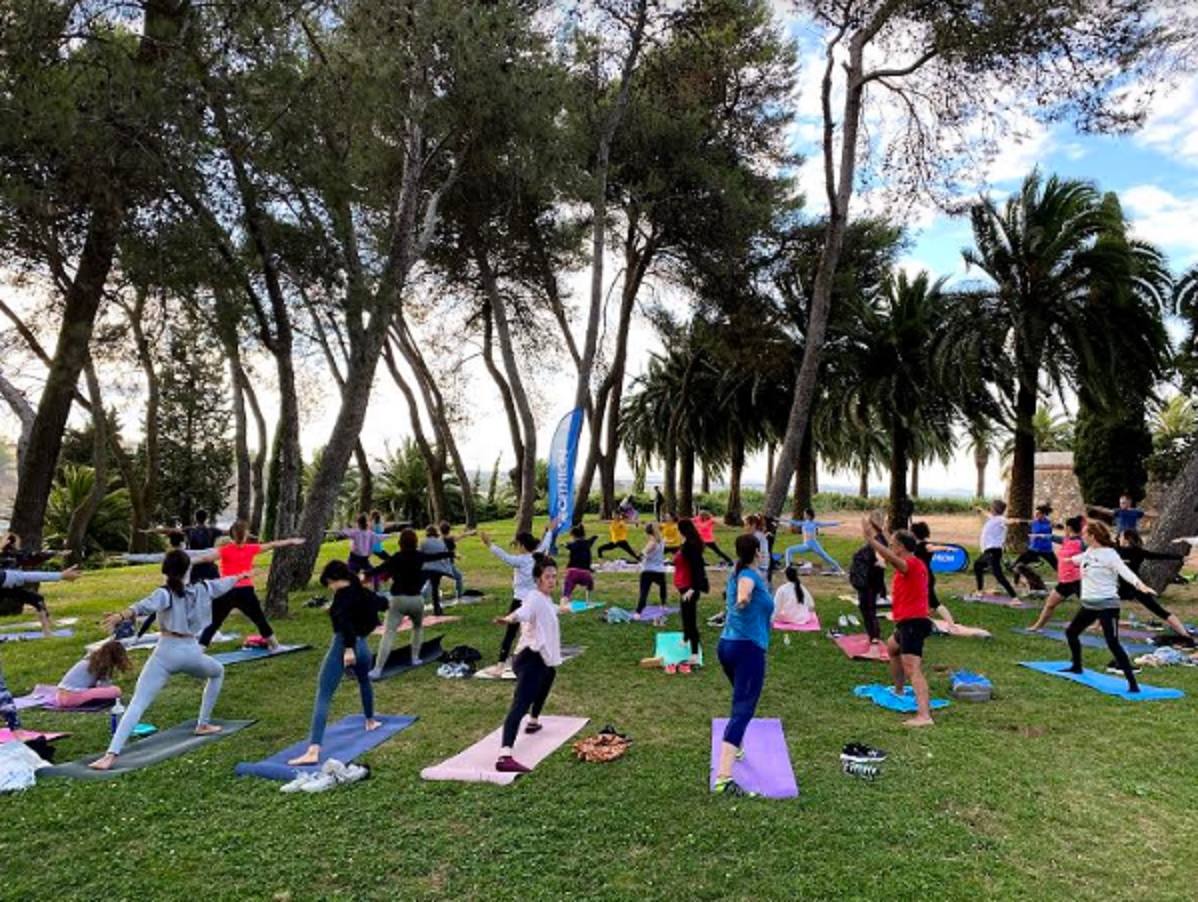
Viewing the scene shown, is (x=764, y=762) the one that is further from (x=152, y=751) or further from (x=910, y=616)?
(x=152, y=751)

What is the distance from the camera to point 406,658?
10.2 metres

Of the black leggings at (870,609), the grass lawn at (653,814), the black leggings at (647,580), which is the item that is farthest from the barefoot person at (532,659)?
the black leggings at (647,580)

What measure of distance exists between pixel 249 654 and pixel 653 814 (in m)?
7.30

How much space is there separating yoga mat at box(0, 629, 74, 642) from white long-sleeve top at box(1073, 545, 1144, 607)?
45.4 ft

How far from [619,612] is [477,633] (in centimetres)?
242

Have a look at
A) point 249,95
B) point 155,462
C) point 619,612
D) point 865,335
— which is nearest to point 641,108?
point 865,335

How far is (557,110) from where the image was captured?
1590 cm

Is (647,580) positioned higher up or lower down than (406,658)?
higher up

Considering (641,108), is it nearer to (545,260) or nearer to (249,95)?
(545,260)

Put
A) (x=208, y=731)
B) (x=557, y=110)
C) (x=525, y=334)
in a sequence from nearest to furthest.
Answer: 1. (x=208, y=731)
2. (x=557, y=110)
3. (x=525, y=334)

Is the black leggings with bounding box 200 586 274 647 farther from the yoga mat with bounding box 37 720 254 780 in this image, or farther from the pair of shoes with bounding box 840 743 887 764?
the pair of shoes with bounding box 840 743 887 764

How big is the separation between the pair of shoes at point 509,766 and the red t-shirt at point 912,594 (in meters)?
3.77

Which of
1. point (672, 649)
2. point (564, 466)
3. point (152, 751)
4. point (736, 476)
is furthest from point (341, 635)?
point (736, 476)

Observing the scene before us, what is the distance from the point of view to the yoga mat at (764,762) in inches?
228
